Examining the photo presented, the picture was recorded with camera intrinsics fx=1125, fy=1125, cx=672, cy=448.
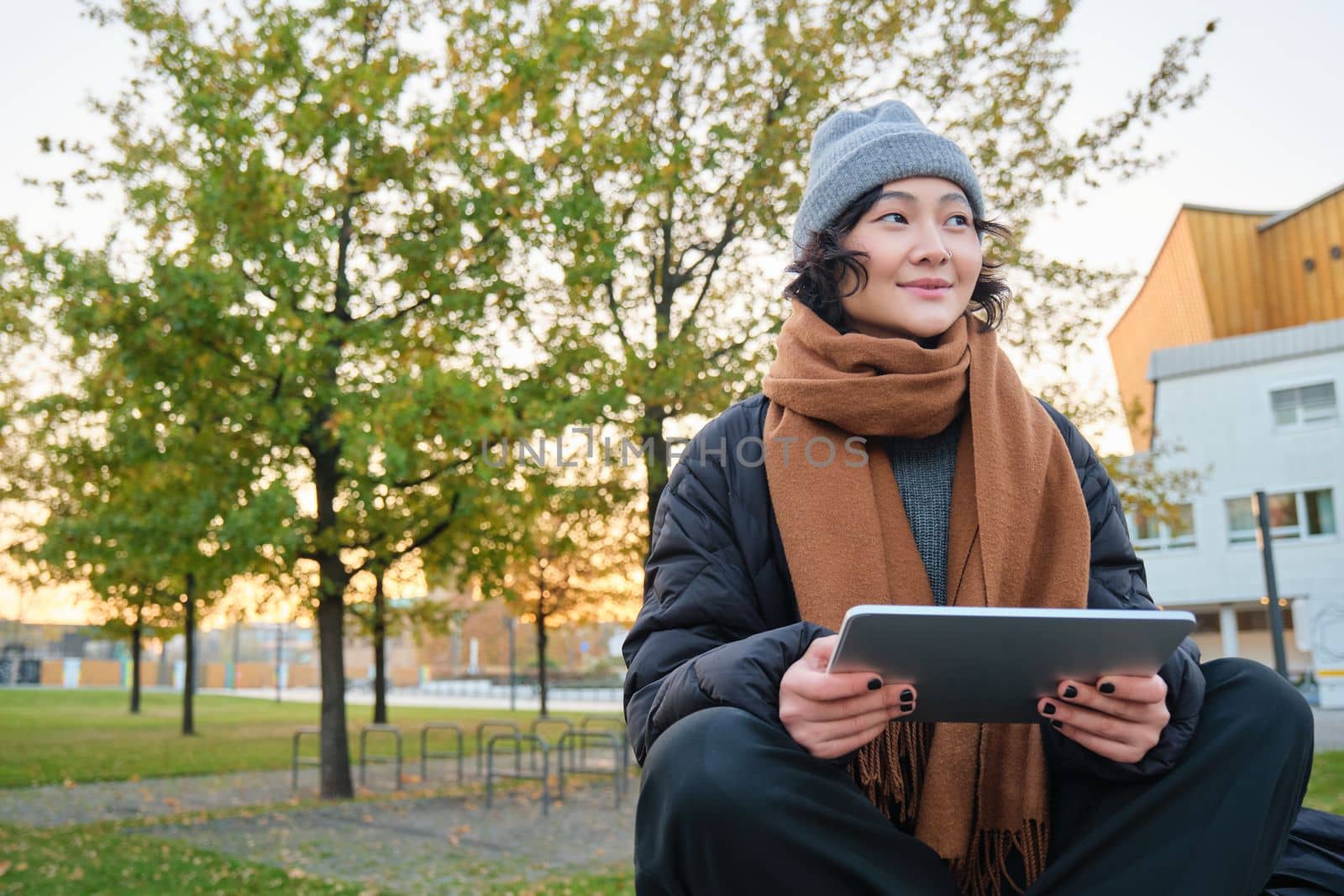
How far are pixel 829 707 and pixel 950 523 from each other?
65cm

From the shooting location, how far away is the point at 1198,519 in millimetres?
33812

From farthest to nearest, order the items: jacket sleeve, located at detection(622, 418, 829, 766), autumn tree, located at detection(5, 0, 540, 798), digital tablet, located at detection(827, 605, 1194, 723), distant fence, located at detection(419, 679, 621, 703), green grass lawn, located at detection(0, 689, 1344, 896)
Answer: distant fence, located at detection(419, 679, 621, 703) < autumn tree, located at detection(5, 0, 540, 798) < green grass lawn, located at detection(0, 689, 1344, 896) < jacket sleeve, located at detection(622, 418, 829, 766) < digital tablet, located at detection(827, 605, 1194, 723)

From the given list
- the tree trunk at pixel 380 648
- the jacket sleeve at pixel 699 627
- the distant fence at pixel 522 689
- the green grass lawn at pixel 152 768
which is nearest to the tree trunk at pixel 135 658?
the green grass lawn at pixel 152 768

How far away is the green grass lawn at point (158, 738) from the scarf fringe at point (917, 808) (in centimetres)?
1428

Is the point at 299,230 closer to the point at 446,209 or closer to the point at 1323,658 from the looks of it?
the point at 446,209

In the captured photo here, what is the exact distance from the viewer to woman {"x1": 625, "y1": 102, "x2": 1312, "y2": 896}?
152 cm

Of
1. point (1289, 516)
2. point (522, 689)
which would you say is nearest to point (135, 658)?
point (522, 689)

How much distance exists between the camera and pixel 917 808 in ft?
5.79

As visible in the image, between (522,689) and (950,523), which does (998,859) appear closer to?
(950,523)

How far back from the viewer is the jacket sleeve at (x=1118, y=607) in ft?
5.33

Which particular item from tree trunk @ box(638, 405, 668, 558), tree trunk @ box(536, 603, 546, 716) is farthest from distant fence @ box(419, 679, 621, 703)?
tree trunk @ box(638, 405, 668, 558)

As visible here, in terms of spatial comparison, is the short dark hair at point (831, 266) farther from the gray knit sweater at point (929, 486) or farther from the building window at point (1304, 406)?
the building window at point (1304, 406)

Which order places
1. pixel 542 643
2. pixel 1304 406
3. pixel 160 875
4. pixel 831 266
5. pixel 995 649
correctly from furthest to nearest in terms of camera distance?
pixel 1304 406
pixel 542 643
pixel 160 875
pixel 831 266
pixel 995 649

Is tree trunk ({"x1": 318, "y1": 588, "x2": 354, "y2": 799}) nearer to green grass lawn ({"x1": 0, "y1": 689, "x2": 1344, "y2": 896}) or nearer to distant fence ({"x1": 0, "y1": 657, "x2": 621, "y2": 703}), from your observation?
green grass lawn ({"x1": 0, "y1": 689, "x2": 1344, "y2": 896})
